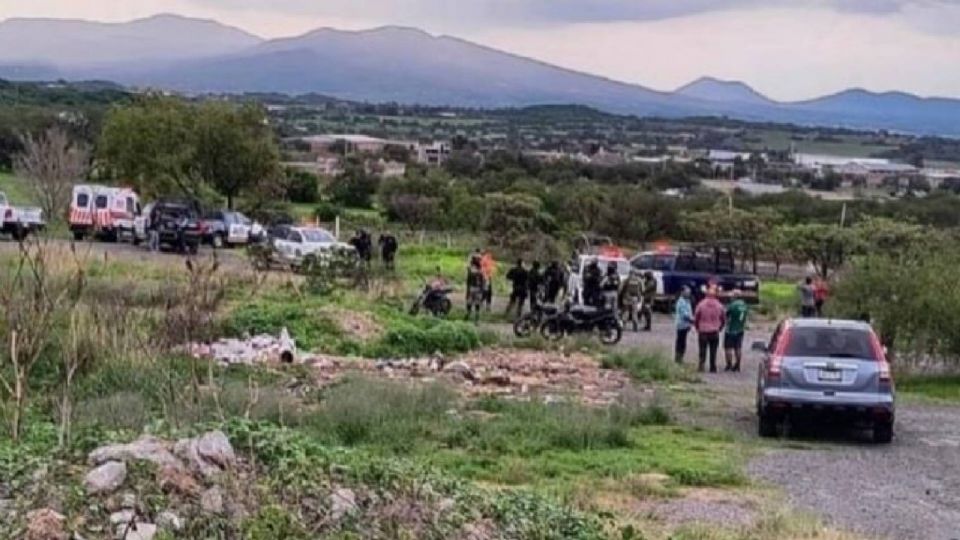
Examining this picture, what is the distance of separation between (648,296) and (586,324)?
6382 mm

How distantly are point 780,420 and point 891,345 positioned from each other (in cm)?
972

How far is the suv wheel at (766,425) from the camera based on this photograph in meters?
18.9

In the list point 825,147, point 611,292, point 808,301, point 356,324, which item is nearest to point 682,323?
point 611,292

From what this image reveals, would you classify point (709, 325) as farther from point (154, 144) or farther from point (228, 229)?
point (154, 144)

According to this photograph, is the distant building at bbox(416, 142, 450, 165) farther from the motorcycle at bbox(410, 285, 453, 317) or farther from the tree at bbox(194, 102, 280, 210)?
the motorcycle at bbox(410, 285, 453, 317)

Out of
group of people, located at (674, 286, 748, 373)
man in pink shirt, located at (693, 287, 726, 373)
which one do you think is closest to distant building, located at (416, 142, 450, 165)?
group of people, located at (674, 286, 748, 373)

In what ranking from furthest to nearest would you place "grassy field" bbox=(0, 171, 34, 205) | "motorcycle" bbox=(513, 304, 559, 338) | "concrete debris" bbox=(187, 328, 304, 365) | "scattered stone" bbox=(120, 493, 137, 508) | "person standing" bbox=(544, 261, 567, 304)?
"grassy field" bbox=(0, 171, 34, 205) < "person standing" bbox=(544, 261, 567, 304) < "motorcycle" bbox=(513, 304, 559, 338) < "concrete debris" bbox=(187, 328, 304, 365) < "scattered stone" bbox=(120, 493, 137, 508)

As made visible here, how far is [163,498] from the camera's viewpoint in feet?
29.4

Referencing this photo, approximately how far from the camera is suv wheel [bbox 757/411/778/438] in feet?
61.9

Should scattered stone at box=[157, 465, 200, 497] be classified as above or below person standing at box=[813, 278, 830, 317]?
above

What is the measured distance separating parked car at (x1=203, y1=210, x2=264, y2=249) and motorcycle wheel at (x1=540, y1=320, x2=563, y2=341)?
2286 cm

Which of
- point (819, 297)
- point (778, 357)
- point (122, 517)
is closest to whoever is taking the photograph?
point (122, 517)

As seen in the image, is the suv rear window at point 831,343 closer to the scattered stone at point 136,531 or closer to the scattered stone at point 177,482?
the scattered stone at point 177,482

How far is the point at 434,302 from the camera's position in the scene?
34219mm
